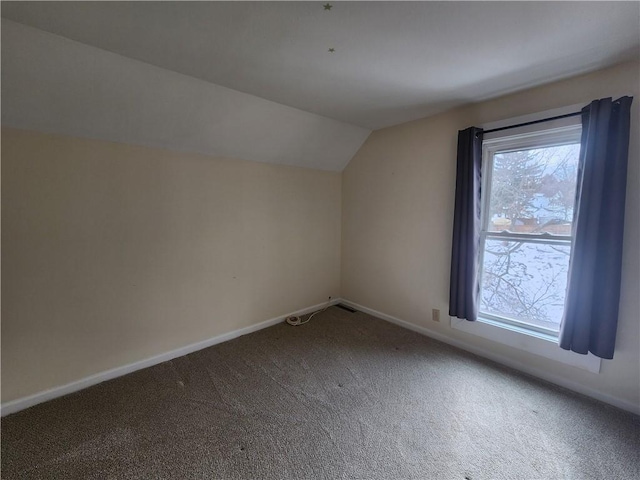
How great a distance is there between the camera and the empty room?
1.46 m

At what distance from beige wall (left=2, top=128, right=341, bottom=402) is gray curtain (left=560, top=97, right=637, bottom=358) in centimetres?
258

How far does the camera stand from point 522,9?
130cm

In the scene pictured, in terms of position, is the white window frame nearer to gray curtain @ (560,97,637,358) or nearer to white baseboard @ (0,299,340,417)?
gray curtain @ (560,97,637,358)

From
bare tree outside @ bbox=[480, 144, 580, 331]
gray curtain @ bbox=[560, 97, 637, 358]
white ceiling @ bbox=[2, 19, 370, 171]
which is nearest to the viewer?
white ceiling @ bbox=[2, 19, 370, 171]

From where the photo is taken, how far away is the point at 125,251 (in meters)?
2.19

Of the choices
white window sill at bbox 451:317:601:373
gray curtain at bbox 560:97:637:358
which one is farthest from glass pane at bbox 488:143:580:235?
white window sill at bbox 451:317:601:373

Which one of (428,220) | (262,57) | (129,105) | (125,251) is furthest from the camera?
(428,220)

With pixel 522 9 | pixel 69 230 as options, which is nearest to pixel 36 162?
pixel 69 230

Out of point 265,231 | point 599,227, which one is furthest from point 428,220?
point 265,231

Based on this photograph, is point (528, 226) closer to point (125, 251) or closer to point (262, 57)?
point (262, 57)

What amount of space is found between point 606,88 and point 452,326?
2.19 metres

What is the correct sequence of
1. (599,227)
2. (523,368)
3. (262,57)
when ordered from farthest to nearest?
(523,368) < (599,227) < (262,57)

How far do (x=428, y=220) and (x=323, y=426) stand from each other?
2132 mm

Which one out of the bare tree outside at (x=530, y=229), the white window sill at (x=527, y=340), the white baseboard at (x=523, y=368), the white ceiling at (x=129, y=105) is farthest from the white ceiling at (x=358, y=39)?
the white baseboard at (x=523, y=368)
